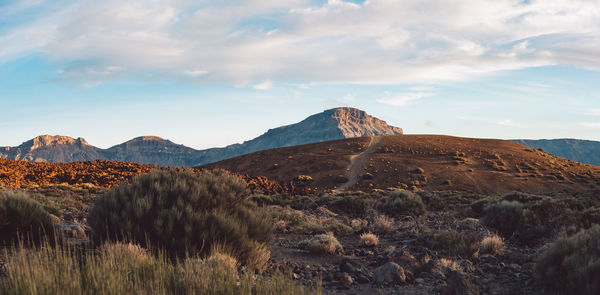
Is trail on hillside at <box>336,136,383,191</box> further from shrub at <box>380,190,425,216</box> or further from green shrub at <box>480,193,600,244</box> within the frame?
green shrub at <box>480,193,600,244</box>

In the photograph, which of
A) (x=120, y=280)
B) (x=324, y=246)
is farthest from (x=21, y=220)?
(x=324, y=246)

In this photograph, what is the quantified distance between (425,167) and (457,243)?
4397 centimetres

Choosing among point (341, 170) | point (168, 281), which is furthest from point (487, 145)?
point (168, 281)

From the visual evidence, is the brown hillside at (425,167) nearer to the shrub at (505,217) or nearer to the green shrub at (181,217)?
the shrub at (505,217)

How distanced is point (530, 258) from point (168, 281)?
7175 millimetres

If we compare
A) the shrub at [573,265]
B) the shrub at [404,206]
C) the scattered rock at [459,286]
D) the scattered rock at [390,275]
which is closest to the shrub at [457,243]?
the shrub at [573,265]

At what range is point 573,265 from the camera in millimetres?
5387

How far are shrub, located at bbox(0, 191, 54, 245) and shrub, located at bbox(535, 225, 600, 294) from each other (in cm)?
950

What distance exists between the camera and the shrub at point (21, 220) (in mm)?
7777

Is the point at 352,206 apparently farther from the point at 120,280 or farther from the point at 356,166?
the point at 356,166

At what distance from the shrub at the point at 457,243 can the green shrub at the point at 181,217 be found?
4.51 m

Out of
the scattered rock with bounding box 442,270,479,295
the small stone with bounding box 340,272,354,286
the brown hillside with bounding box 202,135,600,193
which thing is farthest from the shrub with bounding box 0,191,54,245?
the brown hillside with bounding box 202,135,600,193

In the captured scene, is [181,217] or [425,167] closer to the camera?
[181,217]

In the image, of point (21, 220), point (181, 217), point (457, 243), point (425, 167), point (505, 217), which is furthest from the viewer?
point (425, 167)
